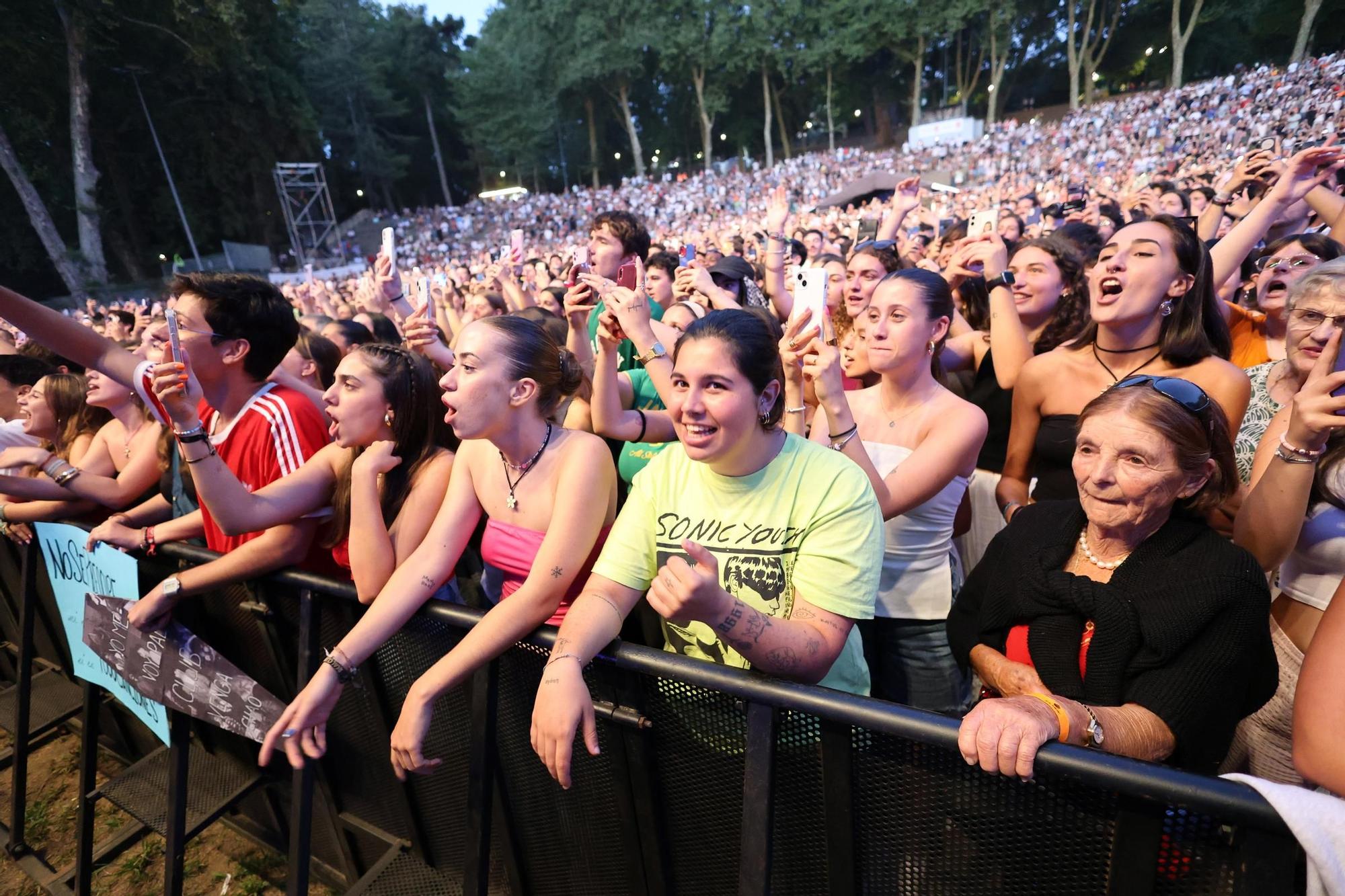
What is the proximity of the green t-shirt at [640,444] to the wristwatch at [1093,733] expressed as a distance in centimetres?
189

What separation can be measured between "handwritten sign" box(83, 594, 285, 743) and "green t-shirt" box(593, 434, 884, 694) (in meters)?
1.45

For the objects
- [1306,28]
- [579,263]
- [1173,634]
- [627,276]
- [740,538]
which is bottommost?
[1173,634]

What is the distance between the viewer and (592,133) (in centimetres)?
4641

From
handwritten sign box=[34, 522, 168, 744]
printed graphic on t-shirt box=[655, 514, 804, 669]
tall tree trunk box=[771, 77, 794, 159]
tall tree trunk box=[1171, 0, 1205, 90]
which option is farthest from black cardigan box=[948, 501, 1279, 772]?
tall tree trunk box=[771, 77, 794, 159]

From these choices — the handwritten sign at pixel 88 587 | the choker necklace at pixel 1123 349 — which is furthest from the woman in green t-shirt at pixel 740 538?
the handwritten sign at pixel 88 587

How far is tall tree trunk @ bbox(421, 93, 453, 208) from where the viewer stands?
44.1 metres

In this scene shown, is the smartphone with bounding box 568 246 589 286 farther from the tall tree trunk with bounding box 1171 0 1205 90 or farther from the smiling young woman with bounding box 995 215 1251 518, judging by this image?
the tall tree trunk with bounding box 1171 0 1205 90

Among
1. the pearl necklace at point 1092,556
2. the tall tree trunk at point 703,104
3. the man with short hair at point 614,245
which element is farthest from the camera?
the tall tree trunk at point 703,104

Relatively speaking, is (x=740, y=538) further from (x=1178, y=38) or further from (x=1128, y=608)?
(x=1178, y=38)

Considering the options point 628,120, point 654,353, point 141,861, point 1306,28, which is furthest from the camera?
point 628,120

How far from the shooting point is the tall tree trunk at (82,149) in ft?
75.2

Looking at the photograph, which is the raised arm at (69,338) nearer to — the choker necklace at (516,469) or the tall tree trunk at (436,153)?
the choker necklace at (516,469)

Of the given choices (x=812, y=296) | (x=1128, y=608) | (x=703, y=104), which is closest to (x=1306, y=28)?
(x=703, y=104)

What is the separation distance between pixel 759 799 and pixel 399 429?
1.67 metres
